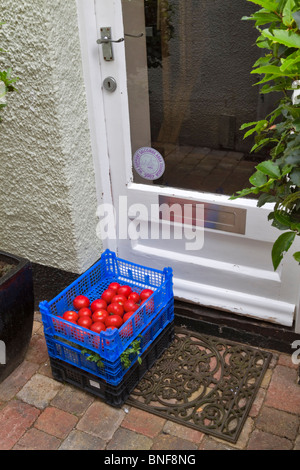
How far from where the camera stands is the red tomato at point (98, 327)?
2.38 m

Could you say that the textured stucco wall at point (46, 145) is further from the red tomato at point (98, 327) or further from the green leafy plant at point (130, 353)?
the green leafy plant at point (130, 353)

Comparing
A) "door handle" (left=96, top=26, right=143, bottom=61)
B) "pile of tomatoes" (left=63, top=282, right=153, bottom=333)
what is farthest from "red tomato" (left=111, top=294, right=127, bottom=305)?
"door handle" (left=96, top=26, right=143, bottom=61)

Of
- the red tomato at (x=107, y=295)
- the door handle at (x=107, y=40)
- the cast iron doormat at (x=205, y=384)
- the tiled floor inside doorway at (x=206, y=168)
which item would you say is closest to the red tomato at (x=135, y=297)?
the red tomato at (x=107, y=295)

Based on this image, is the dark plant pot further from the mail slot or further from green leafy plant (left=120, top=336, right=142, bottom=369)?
the mail slot

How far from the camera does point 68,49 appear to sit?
2.62m

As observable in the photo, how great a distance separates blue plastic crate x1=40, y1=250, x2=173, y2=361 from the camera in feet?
7.43

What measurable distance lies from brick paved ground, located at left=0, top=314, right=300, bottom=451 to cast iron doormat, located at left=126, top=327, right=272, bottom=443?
44mm

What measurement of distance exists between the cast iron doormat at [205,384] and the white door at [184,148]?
1.01 ft

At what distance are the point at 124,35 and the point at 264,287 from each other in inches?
63.6

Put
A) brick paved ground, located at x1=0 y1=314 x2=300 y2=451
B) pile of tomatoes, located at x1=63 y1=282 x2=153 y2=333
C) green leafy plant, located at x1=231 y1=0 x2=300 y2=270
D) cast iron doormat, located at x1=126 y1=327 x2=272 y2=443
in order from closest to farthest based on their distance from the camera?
green leafy plant, located at x1=231 y1=0 x2=300 y2=270 → brick paved ground, located at x1=0 y1=314 x2=300 y2=451 → cast iron doormat, located at x1=126 y1=327 x2=272 y2=443 → pile of tomatoes, located at x1=63 y1=282 x2=153 y2=333

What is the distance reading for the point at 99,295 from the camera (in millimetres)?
2809

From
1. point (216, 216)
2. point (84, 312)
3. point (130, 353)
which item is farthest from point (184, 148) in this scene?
point (130, 353)

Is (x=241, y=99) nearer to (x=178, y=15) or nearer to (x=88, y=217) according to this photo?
(x=178, y=15)
